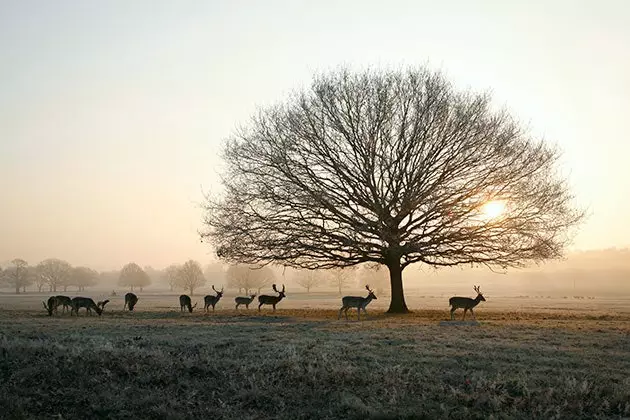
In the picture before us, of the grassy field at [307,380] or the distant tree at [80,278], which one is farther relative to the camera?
the distant tree at [80,278]

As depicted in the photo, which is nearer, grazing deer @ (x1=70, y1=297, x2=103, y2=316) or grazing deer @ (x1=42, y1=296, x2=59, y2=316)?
grazing deer @ (x1=42, y1=296, x2=59, y2=316)

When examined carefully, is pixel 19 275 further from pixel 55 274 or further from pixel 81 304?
pixel 81 304

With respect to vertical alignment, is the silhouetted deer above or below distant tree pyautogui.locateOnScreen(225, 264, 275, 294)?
below

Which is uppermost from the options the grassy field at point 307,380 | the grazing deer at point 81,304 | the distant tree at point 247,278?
the distant tree at point 247,278

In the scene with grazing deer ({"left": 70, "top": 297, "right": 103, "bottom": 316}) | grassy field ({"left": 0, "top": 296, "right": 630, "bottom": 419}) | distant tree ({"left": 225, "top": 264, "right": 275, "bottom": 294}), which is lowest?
grassy field ({"left": 0, "top": 296, "right": 630, "bottom": 419})

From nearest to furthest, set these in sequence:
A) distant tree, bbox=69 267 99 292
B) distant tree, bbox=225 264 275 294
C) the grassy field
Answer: the grassy field < distant tree, bbox=225 264 275 294 < distant tree, bbox=69 267 99 292

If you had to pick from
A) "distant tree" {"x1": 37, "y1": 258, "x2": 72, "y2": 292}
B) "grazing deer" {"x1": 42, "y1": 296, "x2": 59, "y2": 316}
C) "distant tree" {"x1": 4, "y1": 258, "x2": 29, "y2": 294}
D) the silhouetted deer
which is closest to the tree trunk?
the silhouetted deer

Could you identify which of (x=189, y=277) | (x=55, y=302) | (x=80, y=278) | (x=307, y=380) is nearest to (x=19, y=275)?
(x=80, y=278)

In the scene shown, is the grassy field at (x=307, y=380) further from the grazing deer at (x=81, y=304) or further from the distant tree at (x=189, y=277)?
the distant tree at (x=189, y=277)

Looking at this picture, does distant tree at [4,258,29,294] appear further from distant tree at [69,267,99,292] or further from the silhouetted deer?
the silhouetted deer

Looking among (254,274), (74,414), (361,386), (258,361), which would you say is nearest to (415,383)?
(361,386)

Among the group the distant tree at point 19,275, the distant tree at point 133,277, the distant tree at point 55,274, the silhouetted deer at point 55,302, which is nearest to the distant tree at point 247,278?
the distant tree at point 133,277

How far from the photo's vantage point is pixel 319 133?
29609 millimetres

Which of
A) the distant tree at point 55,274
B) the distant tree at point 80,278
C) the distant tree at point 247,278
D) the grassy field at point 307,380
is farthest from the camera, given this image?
the distant tree at point 80,278
